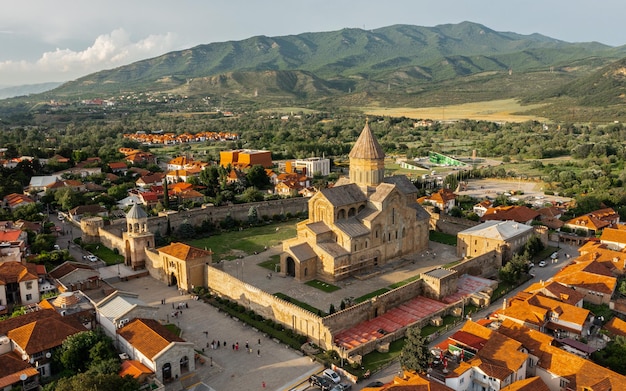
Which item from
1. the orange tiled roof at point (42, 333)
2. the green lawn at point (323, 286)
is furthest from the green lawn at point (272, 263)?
the orange tiled roof at point (42, 333)

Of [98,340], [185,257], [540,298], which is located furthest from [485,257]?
[98,340]

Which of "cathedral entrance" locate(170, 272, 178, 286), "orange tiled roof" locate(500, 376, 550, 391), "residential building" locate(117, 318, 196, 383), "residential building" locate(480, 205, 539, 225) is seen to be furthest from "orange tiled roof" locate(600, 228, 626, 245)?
"cathedral entrance" locate(170, 272, 178, 286)

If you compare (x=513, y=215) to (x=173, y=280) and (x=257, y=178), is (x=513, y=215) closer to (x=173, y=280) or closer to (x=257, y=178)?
(x=173, y=280)

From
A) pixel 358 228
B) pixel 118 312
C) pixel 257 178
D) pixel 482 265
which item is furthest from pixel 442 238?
pixel 118 312

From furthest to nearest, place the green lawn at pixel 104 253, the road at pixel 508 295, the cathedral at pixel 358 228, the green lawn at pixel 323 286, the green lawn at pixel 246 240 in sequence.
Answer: the green lawn at pixel 246 240 → the green lawn at pixel 104 253 → the cathedral at pixel 358 228 → the green lawn at pixel 323 286 → the road at pixel 508 295

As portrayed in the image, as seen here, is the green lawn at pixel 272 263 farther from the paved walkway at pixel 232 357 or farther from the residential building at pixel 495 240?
the residential building at pixel 495 240

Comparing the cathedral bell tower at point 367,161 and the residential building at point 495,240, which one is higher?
the cathedral bell tower at point 367,161
